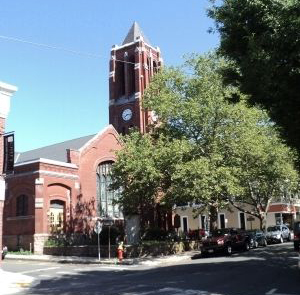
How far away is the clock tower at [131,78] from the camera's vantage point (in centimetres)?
5709

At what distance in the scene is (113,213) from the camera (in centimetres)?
4578

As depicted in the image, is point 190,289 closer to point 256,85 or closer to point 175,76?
point 256,85

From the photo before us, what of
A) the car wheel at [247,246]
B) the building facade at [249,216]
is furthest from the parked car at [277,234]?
the building facade at [249,216]

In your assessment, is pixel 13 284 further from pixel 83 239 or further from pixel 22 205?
pixel 22 205

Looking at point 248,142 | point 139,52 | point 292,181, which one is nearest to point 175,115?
point 248,142

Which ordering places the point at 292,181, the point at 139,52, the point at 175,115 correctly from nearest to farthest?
the point at 175,115 < the point at 292,181 < the point at 139,52

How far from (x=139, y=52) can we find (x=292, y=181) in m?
27.8

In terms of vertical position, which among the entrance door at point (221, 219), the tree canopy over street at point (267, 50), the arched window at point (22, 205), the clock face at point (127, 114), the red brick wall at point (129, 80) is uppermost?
the red brick wall at point (129, 80)

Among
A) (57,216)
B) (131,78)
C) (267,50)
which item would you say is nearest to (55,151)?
(57,216)

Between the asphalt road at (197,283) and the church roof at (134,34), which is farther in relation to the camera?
the church roof at (134,34)

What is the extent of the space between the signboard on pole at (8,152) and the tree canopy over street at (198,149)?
13.8 m

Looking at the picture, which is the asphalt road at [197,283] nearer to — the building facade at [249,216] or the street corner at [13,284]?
the street corner at [13,284]

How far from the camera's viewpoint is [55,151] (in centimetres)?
4747

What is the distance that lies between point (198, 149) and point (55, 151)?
1969 cm
